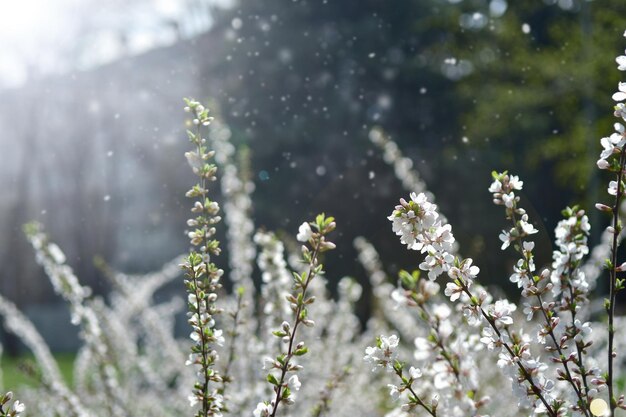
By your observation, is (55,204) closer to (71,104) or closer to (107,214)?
(107,214)

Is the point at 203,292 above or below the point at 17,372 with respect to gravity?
below

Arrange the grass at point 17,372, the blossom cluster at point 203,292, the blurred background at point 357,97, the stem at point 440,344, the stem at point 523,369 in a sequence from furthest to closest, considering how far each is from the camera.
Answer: the grass at point 17,372
the blurred background at point 357,97
the blossom cluster at point 203,292
the stem at point 523,369
the stem at point 440,344

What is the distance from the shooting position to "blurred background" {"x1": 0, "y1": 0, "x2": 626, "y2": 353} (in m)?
9.94

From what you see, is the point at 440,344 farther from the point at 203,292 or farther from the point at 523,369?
the point at 203,292

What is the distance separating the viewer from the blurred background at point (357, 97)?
32.6ft

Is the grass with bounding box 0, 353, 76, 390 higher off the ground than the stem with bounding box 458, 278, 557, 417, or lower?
higher

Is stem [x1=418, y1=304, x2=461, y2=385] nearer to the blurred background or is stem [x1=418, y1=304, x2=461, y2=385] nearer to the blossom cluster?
the blossom cluster

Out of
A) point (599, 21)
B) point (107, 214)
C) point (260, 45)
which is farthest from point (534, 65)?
point (107, 214)

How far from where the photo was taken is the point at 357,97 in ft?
37.2

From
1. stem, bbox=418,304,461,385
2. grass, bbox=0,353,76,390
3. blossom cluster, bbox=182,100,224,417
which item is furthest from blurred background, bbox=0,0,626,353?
stem, bbox=418,304,461,385

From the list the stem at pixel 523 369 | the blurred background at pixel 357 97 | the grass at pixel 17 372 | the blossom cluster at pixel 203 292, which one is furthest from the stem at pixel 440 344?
the grass at pixel 17 372

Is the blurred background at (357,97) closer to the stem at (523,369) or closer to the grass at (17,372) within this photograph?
the grass at (17,372)

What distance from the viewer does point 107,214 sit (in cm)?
1697

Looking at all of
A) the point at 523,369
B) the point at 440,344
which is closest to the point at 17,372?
the point at 523,369
